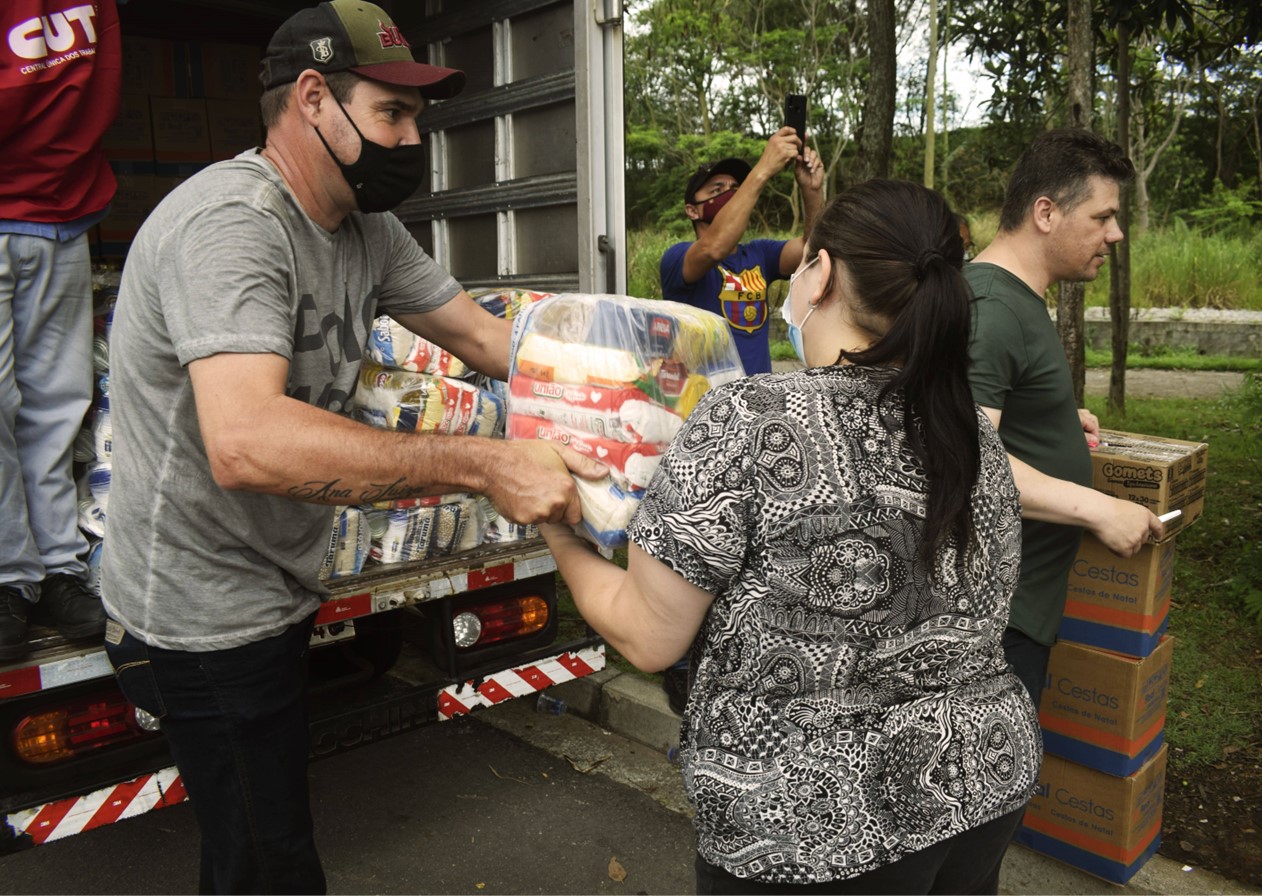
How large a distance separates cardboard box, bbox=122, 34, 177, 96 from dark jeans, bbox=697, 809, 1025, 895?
17.5 feet

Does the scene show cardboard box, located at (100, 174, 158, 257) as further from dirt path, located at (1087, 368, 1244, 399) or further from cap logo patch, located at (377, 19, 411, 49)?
dirt path, located at (1087, 368, 1244, 399)

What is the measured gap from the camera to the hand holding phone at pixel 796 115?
12.8ft

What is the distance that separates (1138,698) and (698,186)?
2.88 metres

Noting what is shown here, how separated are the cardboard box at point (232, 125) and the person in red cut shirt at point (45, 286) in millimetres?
2963

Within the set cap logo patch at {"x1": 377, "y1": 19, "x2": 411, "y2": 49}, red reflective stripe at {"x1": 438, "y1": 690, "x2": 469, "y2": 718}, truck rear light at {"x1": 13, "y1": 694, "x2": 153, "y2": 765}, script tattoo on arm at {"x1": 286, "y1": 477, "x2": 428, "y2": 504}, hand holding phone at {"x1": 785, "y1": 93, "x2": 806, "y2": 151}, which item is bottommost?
red reflective stripe at {"x1": 438, "y1": 690, "x2": 469, "y2": 718}

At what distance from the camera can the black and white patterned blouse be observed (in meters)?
1.37

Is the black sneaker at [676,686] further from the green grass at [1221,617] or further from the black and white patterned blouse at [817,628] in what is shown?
the green grass at [1221,617]

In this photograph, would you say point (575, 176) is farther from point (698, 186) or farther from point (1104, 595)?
point (1104, 595)

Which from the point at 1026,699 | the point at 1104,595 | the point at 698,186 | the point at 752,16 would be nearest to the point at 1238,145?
the point at 752,16

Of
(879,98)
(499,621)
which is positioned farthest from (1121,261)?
(499,621)

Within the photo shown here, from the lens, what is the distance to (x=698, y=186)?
4.71 metres

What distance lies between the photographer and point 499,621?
3.34 metres

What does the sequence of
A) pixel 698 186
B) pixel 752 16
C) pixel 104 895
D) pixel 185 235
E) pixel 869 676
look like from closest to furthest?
pixel 869 676 < pixel 185 235 < pixel 104 895 < pixel 698 186 < pixel 752 16

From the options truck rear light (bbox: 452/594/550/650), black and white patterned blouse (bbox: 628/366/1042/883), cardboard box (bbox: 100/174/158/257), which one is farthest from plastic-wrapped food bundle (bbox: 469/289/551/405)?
cardboard box (bbox: 100/174/158/257)
